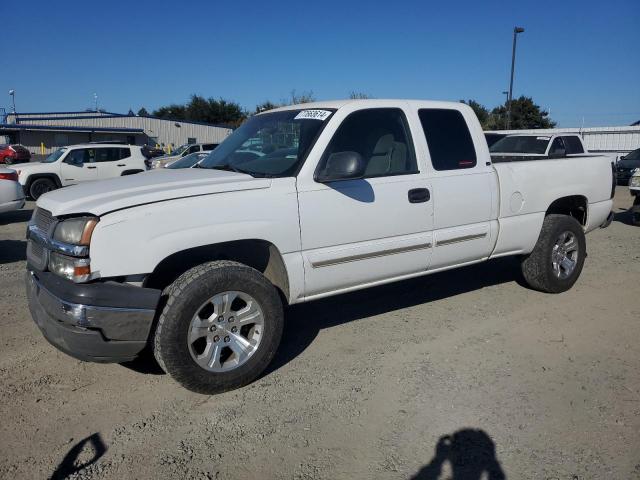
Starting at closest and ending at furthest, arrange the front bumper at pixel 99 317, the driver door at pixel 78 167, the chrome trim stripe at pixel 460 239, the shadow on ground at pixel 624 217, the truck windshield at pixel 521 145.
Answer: the front bumper at pixel 99 317
the chrome trim stripe at pixel 460 239
the shadow on ground at pixel 624 217
the truck windshield at pixel 521 145
the driver door at pixel 78 167

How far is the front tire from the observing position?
129 inches

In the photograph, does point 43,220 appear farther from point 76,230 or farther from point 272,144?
point 272,144

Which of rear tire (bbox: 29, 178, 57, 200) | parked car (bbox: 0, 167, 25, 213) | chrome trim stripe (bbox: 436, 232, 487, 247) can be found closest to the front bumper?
chrome trim stripe (bbox: 436, 232, 487, 247)

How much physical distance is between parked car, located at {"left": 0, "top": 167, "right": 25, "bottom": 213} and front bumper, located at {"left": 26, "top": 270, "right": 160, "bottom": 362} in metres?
6.84

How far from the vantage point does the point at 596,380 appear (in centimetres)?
377

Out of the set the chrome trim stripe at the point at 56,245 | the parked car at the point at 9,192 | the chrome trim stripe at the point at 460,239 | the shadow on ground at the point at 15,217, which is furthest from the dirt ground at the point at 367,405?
the shadow on ground at the point at 15,217

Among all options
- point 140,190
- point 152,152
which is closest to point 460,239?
point 140,190

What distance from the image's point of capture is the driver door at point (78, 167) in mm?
15867

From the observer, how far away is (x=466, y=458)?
9.46ft

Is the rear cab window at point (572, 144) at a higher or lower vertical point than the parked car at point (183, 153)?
higher

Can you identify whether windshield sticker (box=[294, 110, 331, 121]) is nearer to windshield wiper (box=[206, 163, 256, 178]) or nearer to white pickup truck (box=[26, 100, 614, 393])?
white pickup truck (box=[26, 100, 614, 393])

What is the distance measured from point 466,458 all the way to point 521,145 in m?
12.5

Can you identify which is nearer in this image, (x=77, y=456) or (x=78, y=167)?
(x=77, y=456)

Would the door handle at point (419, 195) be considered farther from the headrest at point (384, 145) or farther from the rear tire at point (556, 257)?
the rear tire at point (556, 257)
